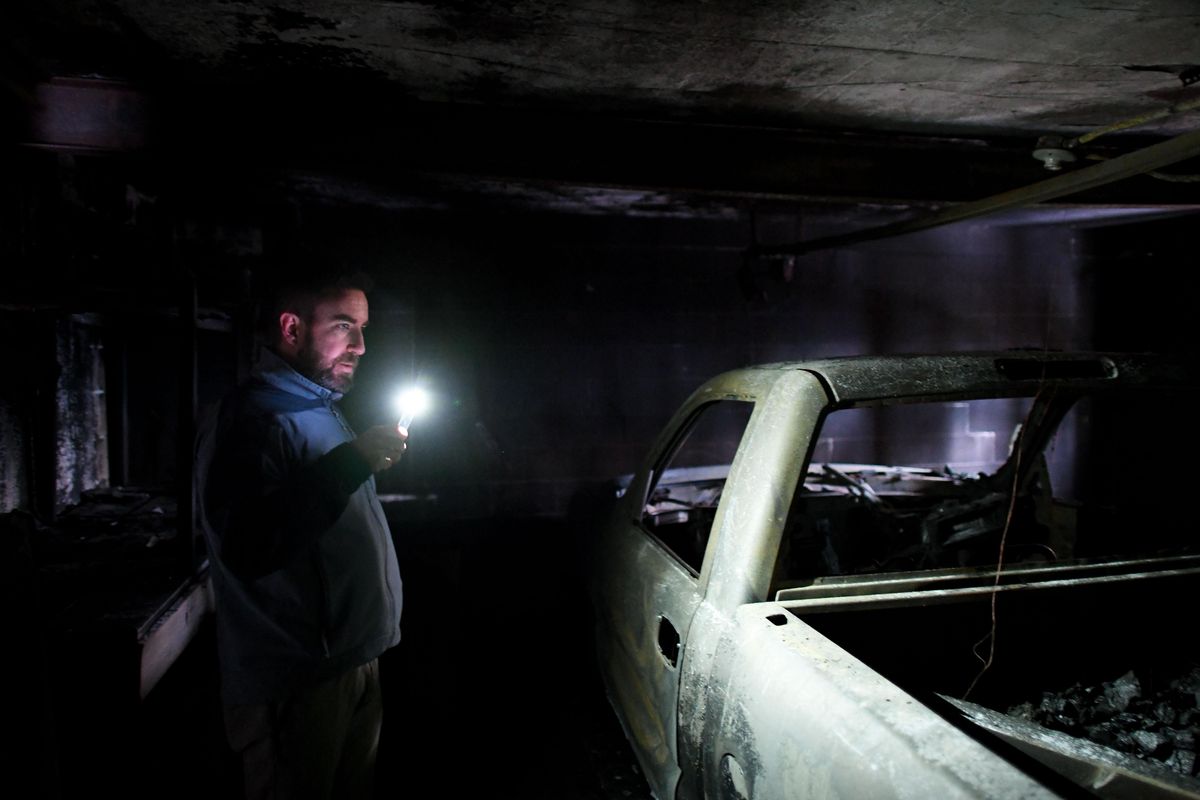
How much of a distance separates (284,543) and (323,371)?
61 cm

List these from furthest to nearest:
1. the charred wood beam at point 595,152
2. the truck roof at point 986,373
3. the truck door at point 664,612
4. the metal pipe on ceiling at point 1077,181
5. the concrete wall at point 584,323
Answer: the concrete wall at point 584,323
the charred wood beam at point 595,152
the metal pipe on ceiling at point 1077,181
the truck door at point 664,612
the truck roof at point 986,373

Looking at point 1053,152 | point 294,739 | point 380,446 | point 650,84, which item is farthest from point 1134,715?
point 650,84

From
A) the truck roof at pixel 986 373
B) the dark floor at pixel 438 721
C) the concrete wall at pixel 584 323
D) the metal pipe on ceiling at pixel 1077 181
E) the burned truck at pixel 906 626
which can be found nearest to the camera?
the burned truck at pixel 906 626

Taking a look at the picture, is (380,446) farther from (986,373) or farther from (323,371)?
(986,373)

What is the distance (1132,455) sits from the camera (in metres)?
6.65

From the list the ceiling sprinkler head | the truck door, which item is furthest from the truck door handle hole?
the ceiling sprinkler head

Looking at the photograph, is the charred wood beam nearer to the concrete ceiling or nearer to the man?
the concrete ceiling

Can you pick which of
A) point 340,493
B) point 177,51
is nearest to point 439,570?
point 340,493

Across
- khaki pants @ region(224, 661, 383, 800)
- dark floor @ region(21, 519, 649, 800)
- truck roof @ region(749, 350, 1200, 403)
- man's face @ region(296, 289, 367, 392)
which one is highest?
man's face @ region(296, 289, 367, 392)

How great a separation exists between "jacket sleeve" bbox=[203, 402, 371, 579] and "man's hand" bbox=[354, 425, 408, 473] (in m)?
0.03

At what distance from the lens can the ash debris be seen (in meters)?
1.65

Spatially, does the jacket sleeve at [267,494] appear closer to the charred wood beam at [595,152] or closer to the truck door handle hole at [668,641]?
the truck door handle hole at [668,641]

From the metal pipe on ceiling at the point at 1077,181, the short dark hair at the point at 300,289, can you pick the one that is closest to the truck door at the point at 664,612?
the short dark hair at the point at 300,289

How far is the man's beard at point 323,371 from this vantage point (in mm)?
2045
